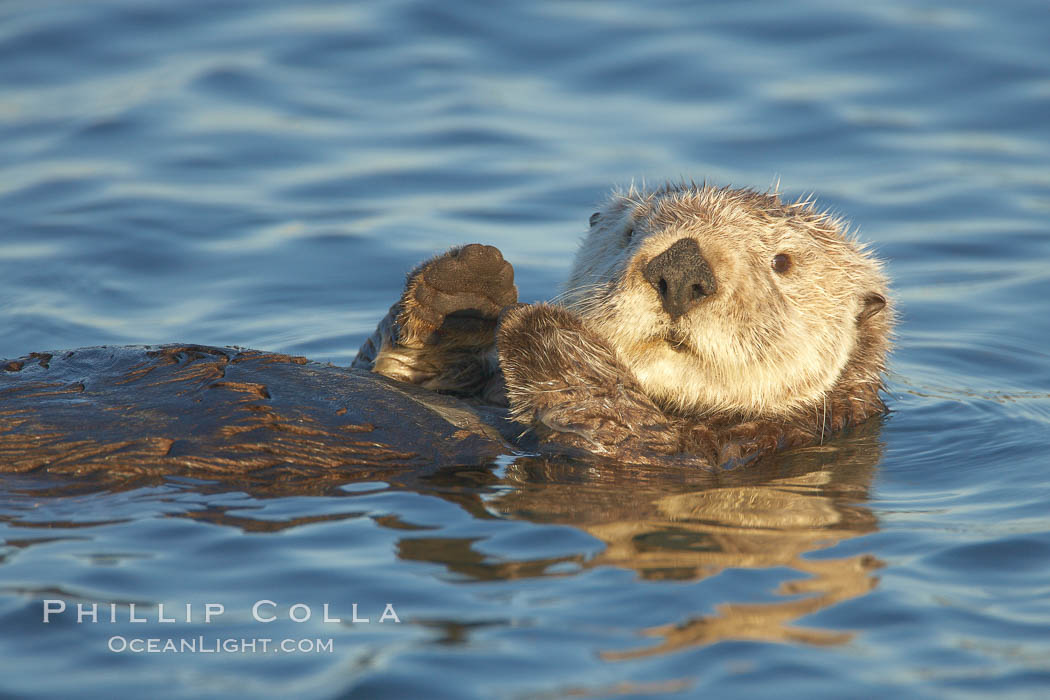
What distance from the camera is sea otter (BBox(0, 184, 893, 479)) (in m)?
4.43

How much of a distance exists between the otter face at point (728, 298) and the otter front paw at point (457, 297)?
362 millimetres

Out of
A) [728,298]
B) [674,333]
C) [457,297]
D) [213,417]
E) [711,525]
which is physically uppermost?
[457,297]

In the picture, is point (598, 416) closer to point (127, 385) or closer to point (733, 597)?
point (733, 597)

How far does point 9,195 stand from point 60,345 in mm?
2739

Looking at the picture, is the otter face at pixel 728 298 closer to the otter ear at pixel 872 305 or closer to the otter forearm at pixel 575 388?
the otter ear at pixel 872 305

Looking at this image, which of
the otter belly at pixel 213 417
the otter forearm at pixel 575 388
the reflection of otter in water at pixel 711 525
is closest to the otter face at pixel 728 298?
the otter forearm at pixel 575 388

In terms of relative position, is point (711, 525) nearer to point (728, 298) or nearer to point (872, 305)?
point (728, 298)

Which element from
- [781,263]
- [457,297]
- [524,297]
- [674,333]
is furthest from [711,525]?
[524,297]

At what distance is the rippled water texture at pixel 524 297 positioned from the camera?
355 centimetres

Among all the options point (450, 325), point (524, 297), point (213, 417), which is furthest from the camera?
point (524, 297)

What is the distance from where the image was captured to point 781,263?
5.19 m

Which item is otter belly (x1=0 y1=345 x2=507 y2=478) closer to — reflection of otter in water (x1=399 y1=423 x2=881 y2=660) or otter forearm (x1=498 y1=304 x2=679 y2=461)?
otter forearm (x1=498 y1=304 x2=679 y2=461)

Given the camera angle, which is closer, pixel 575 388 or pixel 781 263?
pixel 575 388

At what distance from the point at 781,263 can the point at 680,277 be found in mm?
816
